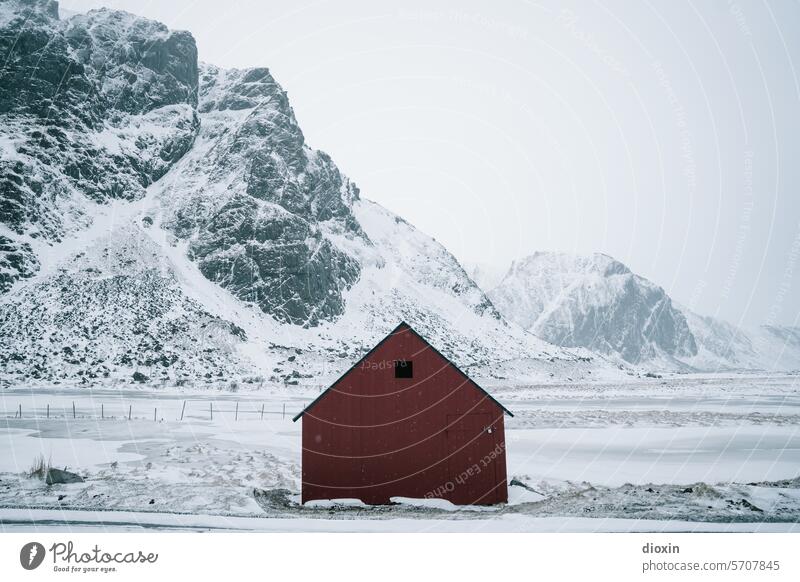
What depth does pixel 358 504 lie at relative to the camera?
58.0 ft

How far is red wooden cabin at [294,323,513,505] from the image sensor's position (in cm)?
1839

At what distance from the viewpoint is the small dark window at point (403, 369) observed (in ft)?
62.7

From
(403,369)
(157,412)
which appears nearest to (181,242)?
(157,412)

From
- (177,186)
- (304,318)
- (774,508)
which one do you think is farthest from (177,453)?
(177,186)

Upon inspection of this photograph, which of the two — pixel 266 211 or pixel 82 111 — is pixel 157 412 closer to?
pixel 266 211

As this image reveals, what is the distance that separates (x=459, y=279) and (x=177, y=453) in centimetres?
11639

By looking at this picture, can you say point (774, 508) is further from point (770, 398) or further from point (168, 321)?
point (168, 321)

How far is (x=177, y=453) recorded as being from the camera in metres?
24.7

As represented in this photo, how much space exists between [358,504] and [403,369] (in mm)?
5005

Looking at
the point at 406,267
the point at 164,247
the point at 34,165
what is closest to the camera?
the point at 34,165

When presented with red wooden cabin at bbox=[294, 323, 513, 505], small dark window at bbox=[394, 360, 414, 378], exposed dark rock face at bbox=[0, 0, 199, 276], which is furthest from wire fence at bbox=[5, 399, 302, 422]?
exposed dark rock face at bbox=[0, 0, 199, 276]

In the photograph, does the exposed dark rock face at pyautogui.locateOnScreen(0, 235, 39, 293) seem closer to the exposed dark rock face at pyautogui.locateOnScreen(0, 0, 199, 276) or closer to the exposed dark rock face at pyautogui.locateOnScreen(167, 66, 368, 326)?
the exposed dark rock face at pyautogui.locateOnScreen(0, 0, 199, 276)

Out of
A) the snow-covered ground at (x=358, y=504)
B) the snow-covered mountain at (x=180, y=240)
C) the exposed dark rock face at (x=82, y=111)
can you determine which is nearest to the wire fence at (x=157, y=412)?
the snow-covered ground at (x=358, y=504)

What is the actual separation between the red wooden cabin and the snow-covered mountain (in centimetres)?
5014
